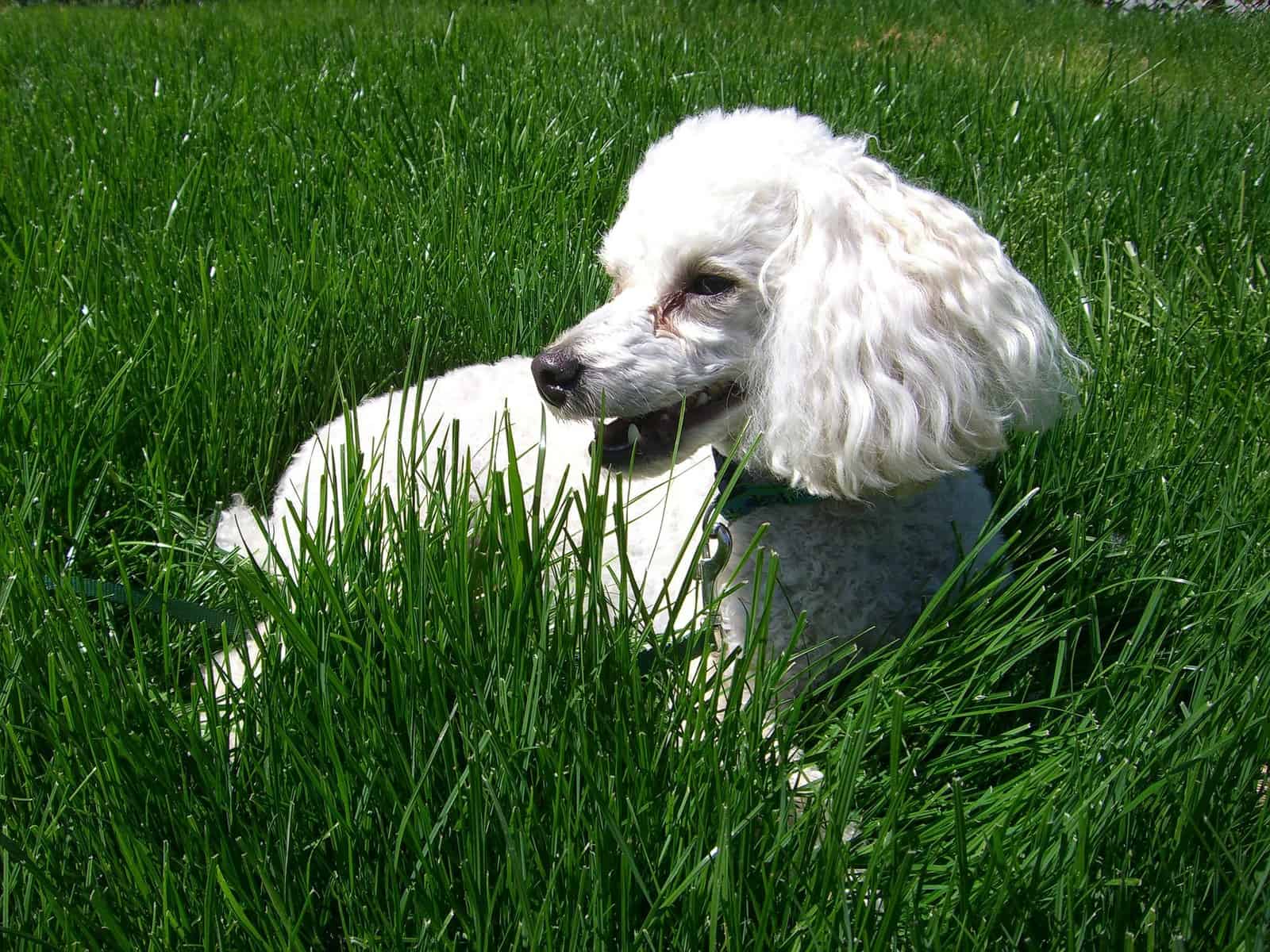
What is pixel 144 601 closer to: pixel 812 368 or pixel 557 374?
pixel 557 374

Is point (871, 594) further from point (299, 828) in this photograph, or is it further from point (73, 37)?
point (73, 37)

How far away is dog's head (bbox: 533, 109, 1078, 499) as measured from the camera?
1.79 m

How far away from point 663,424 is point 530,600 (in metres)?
0.60

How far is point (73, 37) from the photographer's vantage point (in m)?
6.43

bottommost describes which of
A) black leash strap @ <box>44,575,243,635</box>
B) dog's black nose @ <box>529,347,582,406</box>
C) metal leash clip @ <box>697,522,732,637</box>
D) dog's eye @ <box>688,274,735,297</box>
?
metal leash clip @ <box>697,522,732,637</box>

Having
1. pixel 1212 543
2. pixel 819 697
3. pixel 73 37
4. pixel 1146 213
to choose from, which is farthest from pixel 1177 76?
pixel 73 37

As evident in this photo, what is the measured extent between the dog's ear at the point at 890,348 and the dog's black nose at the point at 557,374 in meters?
0.34

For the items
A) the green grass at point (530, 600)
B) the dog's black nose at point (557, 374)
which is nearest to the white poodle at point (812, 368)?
the dog's black nose at point (557, 374)

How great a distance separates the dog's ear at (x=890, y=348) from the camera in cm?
178

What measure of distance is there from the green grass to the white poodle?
17cm

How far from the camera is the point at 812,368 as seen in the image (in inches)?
71.0

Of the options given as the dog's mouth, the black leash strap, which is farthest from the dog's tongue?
the black leash strap

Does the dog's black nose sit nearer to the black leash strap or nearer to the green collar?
the green collar

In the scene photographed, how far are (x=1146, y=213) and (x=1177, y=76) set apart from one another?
9.93 feet
